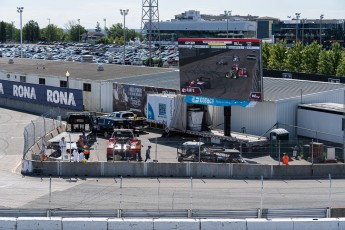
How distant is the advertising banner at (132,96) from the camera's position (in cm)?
4547

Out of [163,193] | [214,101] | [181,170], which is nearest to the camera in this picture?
[163,193]

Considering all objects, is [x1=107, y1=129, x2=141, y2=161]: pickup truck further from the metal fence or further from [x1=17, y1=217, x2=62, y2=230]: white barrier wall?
[x1=17, y1=217, x2=62, y2=230]: white barrier wall

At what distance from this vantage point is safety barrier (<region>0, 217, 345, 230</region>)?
19.8m

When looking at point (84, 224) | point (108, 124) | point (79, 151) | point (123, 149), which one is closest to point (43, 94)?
point (108, 124)

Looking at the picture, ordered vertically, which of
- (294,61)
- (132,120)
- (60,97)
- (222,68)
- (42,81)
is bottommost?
(132,120)

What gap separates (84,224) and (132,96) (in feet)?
90.5

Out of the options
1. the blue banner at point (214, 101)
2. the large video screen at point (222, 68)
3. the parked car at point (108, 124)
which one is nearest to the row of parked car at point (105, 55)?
the parked car at point (108, 124)

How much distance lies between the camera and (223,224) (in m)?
19.8

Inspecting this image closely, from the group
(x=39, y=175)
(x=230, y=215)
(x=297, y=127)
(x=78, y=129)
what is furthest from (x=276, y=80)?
(x=230, y=215)

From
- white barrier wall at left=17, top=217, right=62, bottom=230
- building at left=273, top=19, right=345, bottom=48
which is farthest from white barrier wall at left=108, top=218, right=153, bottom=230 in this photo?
building at left=273, top=19, right=345, bottom=48

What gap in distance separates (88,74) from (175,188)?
1135 inches

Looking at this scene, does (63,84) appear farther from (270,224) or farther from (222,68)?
(270,224)

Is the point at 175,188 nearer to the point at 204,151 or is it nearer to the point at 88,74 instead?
A: the point at 204,151

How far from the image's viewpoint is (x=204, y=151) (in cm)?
3319
